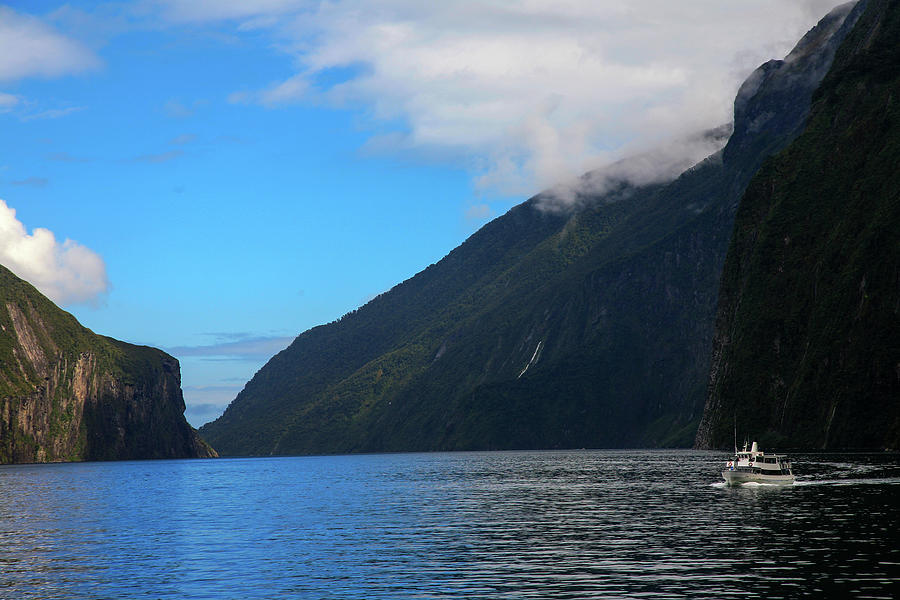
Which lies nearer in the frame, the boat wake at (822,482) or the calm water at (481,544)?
the calm water at (481,544)

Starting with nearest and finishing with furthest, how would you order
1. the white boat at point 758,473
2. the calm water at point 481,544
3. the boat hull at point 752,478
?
the calm water at point 481,544 → the boat hull at point 752,478 → the white boat at point 758,473

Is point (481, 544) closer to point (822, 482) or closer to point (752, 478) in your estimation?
point (752, 478)

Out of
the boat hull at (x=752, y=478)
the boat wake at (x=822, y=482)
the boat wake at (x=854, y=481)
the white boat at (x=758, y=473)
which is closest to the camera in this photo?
the boat wake at (x=854, y=481)

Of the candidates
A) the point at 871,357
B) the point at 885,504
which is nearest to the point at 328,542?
the point at 885,504

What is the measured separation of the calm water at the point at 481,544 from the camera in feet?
159

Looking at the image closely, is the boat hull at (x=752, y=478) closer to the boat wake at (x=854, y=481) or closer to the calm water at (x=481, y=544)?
the boat wake at (x=854, y=481)

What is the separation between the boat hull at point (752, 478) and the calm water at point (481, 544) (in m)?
3.15

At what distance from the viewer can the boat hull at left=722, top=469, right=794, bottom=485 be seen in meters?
117

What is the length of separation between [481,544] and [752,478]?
6320 cm

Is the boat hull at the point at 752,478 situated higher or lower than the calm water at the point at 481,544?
higher

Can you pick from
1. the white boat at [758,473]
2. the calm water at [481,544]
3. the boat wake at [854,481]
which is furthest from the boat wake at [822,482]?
the white boat at [758,473]

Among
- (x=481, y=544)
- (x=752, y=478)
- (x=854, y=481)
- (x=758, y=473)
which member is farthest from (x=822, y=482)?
(x=481, y=544)

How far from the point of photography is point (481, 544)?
65.8 m

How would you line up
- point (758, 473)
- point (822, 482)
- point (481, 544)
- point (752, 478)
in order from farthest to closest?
point (758, 473) < point (752, 478) < point (822, 482) < point (481, 544)
